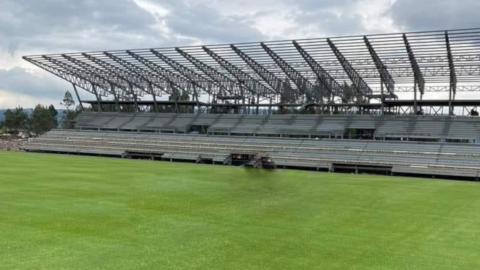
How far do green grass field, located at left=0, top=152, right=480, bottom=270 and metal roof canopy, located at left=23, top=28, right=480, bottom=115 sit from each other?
2268cm

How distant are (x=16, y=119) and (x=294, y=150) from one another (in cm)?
7192

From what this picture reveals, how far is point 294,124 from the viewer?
54.8 meters

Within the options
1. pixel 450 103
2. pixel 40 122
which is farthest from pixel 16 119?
pixel 450 103

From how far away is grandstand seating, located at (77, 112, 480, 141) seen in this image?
46.6 meters

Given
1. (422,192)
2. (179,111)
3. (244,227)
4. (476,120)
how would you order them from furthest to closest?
1. (179,111)
2. (476,120)
3. (422,192)
4. (244,227)

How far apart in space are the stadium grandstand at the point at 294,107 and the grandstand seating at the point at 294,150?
0.12 metres

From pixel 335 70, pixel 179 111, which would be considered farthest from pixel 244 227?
pixel 179 111

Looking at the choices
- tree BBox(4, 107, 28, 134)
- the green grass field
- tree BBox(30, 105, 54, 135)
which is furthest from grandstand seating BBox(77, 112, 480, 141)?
tree BBox(4, 107, 28, 134)

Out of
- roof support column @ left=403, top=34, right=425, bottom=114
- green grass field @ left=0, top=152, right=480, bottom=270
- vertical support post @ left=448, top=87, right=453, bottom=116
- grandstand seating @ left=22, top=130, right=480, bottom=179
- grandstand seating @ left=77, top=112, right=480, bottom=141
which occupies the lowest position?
green grass field @ left=0, top=152, right=480, bottom=270

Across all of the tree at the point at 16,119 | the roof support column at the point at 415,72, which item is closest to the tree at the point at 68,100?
the tree at the point at 16,119

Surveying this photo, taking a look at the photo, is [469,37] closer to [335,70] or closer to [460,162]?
[460,162]

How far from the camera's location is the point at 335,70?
47469 millimetres

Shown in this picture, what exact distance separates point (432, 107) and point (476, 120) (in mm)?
6436

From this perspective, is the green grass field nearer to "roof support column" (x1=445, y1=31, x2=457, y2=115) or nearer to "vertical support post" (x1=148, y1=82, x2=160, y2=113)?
"roof support column" (x1=445, y1=31, x2=457, y2=115)
